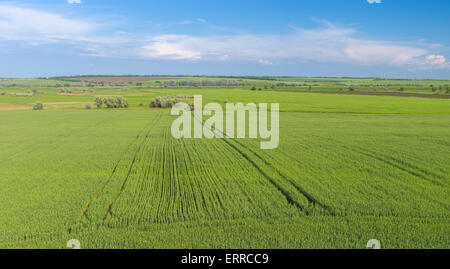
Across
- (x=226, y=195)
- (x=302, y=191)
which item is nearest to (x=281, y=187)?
(x=302, y=191)

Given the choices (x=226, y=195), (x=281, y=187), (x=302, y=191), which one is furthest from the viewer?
(x=281, y=187)

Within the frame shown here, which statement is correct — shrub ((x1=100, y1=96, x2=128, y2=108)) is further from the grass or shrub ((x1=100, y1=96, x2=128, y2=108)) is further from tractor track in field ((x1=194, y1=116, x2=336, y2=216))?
tractor track in field ((x1=194, y1=116, x2=336, y2=216))

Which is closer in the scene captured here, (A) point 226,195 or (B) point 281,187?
(A) point 226,195

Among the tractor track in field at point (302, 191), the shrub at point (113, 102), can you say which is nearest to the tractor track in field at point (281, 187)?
the tractor track in field at point (302, 191)

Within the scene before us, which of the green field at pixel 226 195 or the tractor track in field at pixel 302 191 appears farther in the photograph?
the tractor track in field at pixel 302 191

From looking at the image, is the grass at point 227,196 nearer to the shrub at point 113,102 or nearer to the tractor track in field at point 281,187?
the tractor track in field at point 281,187

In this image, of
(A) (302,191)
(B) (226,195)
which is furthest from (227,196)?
(A) (302,191)

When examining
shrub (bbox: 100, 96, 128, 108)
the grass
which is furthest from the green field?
shrub (bbox: 100, 96, 128, 108)

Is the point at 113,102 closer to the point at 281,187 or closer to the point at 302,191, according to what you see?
the point at 281,187

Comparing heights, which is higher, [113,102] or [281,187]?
[113,102]

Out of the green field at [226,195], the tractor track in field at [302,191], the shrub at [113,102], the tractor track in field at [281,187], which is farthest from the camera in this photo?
the shrub at [113,102]

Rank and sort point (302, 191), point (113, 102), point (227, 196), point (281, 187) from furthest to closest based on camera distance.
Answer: point (113, 102), point (281, 187), point (302, 191), point (227, 196)
